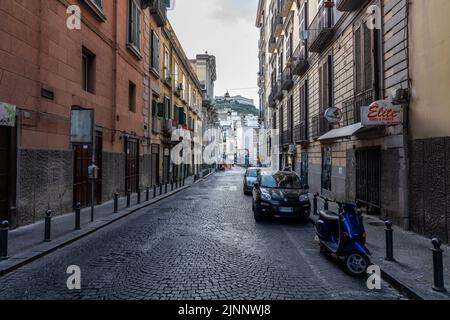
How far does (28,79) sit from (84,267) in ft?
19.0

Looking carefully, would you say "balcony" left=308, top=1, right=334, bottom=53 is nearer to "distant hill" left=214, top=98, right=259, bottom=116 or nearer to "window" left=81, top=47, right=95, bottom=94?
"window" left=81, top=47, right=95, bottom=94

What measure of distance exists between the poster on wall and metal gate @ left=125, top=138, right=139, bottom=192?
8.52 meters

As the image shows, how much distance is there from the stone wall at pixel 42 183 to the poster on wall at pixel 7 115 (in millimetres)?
Answer: 790

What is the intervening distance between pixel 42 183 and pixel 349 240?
8.24 m

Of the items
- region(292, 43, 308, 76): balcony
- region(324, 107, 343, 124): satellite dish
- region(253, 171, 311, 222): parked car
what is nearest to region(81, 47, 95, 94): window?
region(253, 171, 311, 222): parked car

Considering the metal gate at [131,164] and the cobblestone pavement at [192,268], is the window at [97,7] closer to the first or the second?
the metal gate at [131,164]

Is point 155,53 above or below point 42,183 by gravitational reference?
above

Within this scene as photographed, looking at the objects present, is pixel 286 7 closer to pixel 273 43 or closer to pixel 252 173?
pixel 273 43

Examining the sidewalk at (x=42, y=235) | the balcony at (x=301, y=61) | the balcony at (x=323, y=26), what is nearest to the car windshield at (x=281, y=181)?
the sidewalk at (x=42, y=235)

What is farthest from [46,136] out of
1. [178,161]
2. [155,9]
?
[178,161]

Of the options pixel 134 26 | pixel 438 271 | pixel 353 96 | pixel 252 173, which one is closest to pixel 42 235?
pixel 438 271

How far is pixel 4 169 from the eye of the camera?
8.54 metres

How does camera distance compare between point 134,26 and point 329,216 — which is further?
point 134,26
